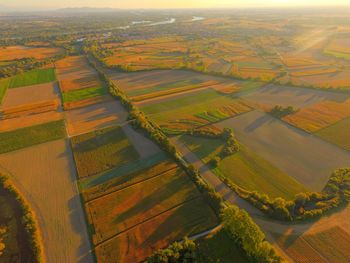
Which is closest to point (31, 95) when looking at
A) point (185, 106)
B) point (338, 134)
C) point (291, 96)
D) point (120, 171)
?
point (185, 106)

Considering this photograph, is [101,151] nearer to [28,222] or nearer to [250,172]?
[28,222]

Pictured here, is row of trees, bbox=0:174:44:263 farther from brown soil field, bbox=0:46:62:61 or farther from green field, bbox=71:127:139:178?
brown soil field, bbox=0:46:62:61

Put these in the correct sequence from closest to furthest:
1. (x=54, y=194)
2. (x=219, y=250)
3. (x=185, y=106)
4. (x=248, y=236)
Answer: (x=248, y=236), (x=219, y=250), (x=54, y=194), (x=185, y=106)

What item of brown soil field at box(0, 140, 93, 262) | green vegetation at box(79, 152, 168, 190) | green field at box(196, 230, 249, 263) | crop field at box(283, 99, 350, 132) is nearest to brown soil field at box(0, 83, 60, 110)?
brown soil field at box(0, 140, 93, 262)

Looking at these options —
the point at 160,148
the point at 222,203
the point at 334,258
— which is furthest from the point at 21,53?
the point at 334,258

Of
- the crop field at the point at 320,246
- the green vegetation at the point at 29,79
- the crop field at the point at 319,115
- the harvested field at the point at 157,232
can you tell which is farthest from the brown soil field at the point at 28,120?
the crop field at the point at 319,115

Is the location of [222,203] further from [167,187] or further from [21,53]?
[21,53]
